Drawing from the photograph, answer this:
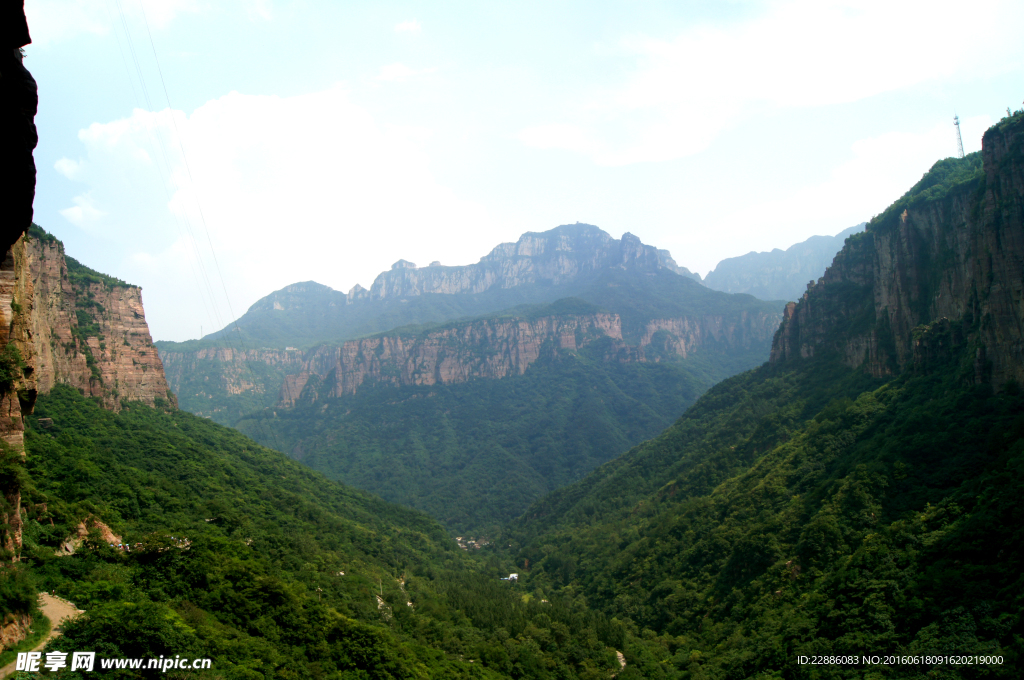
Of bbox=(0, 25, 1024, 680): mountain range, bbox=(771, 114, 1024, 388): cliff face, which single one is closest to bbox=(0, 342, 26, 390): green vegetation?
bbox=(0, 25, 1024, 680): mountain range

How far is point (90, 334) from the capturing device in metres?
79.7

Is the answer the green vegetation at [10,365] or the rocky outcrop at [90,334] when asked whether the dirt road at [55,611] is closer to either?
the green vegetation at [10,365]

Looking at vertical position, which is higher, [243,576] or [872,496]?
[243,576]

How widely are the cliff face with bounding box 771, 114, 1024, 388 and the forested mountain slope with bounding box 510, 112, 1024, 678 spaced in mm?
250

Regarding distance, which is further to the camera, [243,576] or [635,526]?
[635,526]

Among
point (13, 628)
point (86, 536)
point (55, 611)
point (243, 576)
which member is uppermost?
point (86, 536)

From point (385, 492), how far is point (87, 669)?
160406mm

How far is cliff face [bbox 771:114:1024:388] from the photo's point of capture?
54.5m

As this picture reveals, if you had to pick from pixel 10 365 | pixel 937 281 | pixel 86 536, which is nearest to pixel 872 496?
pixel 937 281

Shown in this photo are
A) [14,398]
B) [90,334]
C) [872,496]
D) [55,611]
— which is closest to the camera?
[55,611]

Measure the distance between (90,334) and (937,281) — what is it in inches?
4237

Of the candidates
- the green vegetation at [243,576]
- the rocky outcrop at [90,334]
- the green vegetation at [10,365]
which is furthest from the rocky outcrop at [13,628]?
the rocky outcrop at [90,334]

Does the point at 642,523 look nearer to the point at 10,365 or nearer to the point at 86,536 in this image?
the point at 86,536

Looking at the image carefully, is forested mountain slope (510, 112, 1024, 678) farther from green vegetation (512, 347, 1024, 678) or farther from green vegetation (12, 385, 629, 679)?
green vegetation (12, 385, 629, 679)
